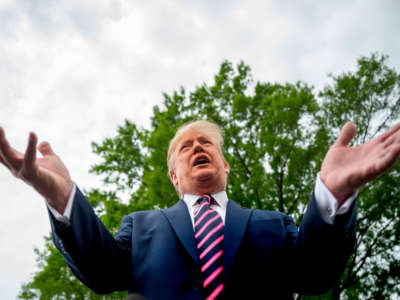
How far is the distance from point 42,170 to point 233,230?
49.3 inches

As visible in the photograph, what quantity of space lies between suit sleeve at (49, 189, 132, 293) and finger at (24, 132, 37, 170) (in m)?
0.34

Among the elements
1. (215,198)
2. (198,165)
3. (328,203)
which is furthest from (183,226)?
(328,203)

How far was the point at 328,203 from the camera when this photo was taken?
5.59 feet

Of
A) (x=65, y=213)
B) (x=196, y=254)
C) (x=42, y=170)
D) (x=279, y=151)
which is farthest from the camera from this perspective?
(x=279, y=151)

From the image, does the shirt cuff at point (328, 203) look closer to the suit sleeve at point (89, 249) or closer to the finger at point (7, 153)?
the suit sleeve at point (89, 249)

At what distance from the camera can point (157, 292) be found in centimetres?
183

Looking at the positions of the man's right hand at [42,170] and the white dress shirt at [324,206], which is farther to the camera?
the white dress shirt at [324,206]

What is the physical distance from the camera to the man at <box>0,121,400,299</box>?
164 cm

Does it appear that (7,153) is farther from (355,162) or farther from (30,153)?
(355,162)

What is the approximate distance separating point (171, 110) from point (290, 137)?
4.55m

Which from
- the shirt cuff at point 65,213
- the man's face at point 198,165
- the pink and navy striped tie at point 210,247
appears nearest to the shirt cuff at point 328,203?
the pink and navy striped tie at point 210,247

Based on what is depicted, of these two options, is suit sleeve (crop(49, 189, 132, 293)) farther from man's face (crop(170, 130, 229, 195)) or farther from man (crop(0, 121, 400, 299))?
man's face (crop(170, 130, 229, 195))

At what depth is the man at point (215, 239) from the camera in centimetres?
164

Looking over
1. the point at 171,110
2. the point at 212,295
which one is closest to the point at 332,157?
the point at 212,295
